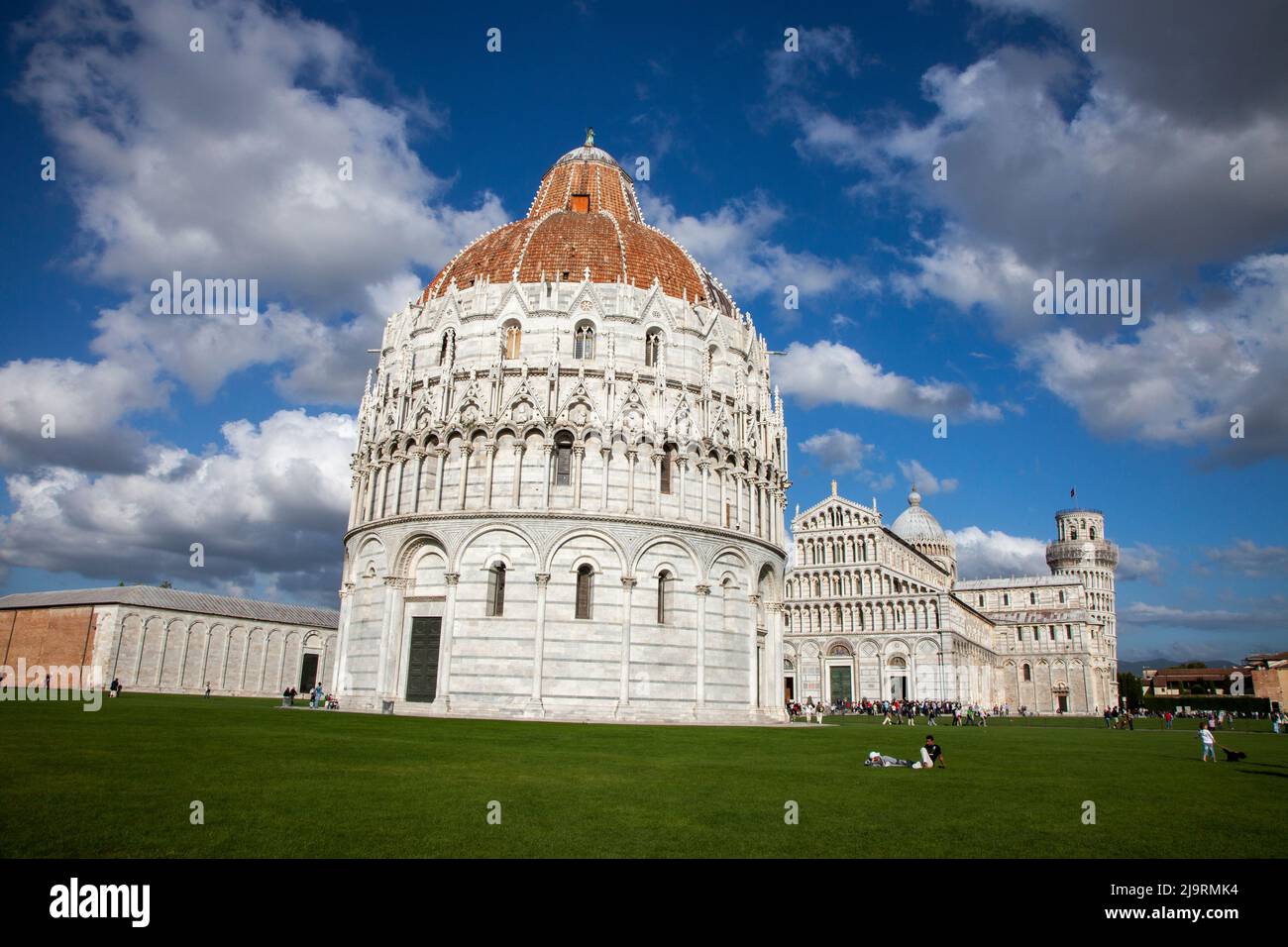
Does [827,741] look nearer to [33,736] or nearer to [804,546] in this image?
[33,736]

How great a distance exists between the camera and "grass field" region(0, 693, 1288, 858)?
30.2 ft

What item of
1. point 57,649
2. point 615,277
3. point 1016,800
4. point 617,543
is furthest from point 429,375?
point 57,649

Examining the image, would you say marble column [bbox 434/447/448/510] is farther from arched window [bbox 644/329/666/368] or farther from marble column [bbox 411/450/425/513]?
arched window [bbox 644/329/666/368]

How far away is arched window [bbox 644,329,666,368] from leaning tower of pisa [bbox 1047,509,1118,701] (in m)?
102

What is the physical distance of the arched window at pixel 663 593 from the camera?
36.5 metres

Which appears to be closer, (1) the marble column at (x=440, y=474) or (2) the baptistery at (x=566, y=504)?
(2) the baptistery at (x=566, y=504)

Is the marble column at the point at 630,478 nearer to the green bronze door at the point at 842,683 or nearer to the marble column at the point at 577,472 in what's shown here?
the marble column at the point at 577,472

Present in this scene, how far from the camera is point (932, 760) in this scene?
1898 cm

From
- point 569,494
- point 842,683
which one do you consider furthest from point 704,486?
point 842,683

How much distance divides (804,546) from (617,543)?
6083 centimetres

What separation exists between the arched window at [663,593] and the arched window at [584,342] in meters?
10.1

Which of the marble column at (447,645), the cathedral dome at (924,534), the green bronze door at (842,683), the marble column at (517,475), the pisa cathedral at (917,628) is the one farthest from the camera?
the cathedral dome at (924,534)

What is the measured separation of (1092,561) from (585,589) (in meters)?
114

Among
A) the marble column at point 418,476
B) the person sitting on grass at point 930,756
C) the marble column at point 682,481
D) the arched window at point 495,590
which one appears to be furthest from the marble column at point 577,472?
the person sitting on grass at point 930,756
